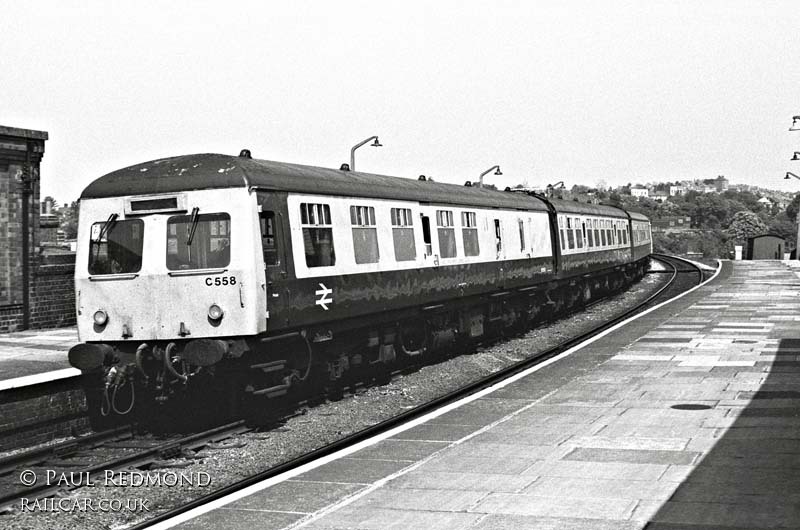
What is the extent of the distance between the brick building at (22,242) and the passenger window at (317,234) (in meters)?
10.7

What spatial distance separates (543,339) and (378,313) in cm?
859

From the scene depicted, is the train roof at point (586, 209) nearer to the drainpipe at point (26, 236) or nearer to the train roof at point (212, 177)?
the drainpipe at point (26, 236)

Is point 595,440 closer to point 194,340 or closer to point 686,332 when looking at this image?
point 194,340

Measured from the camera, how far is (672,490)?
861 cm

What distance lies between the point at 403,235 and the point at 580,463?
8.51 metres

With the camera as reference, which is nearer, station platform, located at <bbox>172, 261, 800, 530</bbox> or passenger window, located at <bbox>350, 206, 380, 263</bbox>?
station platform, located at <bbox>172, 261, 800, 530</bbox>

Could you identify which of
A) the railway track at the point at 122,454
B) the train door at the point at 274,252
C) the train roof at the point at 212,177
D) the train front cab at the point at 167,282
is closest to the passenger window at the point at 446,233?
the train roof at the point at 212,177

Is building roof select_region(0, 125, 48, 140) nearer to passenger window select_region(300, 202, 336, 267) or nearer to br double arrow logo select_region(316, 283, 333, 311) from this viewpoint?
passenger window select_region(300, 202, 336, 267)

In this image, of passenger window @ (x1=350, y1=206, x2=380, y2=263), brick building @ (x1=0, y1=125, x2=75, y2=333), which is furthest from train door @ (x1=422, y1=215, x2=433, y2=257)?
brick building @ (x1=0, y1=125, x2=75, y2=333)

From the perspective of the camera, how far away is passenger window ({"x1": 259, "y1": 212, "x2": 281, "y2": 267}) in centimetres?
1302

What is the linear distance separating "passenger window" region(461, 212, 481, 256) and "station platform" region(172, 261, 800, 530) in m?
4.52

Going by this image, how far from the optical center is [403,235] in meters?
17.8

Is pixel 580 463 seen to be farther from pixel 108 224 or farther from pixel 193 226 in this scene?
pixel 108 224

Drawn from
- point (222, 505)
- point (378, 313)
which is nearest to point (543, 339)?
point (378, 313)
